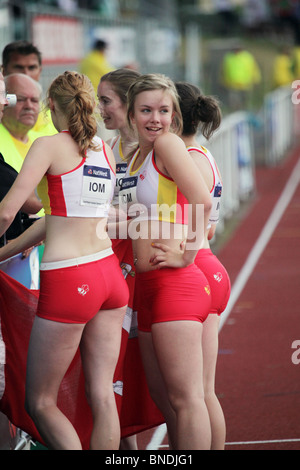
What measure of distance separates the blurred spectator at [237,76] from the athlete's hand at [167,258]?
20706 mm

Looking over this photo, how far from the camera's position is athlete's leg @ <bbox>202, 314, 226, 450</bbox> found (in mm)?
3910

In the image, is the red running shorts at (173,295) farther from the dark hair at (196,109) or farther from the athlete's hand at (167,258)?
the dark hair at (196,109)

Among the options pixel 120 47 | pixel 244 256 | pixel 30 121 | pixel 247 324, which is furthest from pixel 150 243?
pixel 120 47

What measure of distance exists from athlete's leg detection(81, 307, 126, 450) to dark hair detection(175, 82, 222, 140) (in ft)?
3.41

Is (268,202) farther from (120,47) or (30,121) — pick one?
(30,121)

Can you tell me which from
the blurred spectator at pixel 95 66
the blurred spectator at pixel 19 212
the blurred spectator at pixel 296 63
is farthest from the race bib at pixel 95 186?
the blurred spectator at pixel 296 63

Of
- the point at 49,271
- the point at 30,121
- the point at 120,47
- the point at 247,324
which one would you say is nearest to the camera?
the point at 49,271

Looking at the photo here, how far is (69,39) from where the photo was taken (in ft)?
46.2

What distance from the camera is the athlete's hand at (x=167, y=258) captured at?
3.68 m

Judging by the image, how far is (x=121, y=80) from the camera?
4.33m

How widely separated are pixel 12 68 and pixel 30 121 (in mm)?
1350

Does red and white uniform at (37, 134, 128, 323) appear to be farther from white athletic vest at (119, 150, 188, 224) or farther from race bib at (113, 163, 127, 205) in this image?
race bib at (113, 163, 127, 205)

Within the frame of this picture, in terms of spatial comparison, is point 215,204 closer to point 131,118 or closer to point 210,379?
point 131,118

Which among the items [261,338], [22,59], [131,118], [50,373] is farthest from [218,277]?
[261,338]
